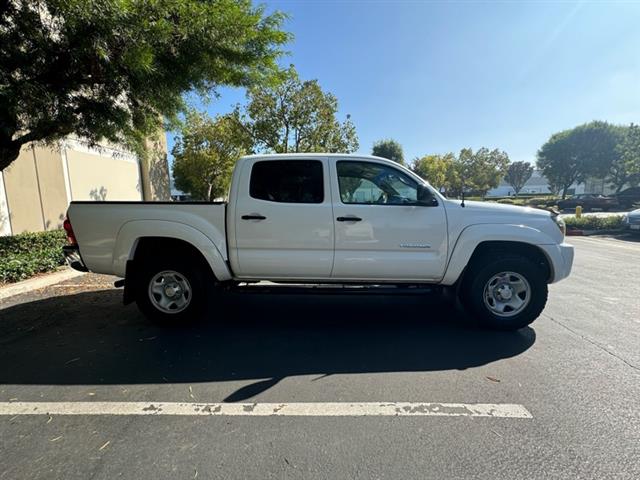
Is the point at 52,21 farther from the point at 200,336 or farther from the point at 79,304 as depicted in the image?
the point at 200,336

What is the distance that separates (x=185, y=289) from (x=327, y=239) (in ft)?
6.20

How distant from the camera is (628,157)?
33.7 metres

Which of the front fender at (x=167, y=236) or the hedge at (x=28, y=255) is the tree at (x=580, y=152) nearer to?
the front fender at (x=167, y=236)

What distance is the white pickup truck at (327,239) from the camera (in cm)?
401

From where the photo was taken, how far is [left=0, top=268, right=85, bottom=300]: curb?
572cm

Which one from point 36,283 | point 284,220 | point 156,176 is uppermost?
point 156,176

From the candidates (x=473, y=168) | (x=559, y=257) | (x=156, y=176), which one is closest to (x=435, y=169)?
(x=473, y=168)

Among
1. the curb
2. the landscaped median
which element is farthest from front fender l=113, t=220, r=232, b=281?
the landscaped median

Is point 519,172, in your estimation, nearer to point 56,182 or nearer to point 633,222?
point 633,222

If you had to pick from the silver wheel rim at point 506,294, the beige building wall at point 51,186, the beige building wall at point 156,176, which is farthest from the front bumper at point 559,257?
the beige building wall at point 156,176

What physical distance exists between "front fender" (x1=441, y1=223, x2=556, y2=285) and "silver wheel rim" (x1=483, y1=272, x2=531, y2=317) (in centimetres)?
46

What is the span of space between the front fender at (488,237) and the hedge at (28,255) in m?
7.45

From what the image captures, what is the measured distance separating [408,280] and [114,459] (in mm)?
3216

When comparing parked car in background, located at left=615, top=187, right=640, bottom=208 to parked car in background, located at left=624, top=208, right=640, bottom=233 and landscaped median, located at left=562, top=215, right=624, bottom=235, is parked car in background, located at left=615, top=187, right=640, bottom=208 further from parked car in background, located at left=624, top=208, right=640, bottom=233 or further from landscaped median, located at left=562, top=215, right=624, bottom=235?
parked car in background, located at left=624, top=208, right=640, bottom=233
